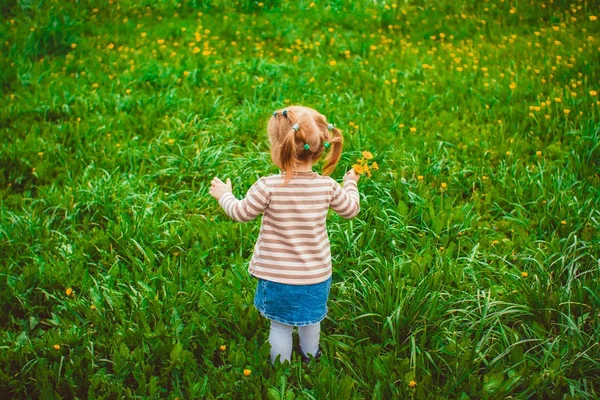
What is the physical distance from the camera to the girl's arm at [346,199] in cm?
221

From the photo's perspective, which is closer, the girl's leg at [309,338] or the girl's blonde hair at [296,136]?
the girl's blonde hair at [296,136]

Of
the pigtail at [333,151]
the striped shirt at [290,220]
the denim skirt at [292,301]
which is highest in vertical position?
the pigtail at [333,151]

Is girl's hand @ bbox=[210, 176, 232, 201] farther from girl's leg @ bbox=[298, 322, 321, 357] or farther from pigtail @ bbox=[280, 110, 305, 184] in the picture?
girl's leg @ bbox=[298, 322, 321, 357]

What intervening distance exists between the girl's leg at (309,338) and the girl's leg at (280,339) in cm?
7

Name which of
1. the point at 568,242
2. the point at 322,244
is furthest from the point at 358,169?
the point at 568,242

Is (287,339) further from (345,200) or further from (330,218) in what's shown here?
(330,218)

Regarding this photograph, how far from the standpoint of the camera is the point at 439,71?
5.31m

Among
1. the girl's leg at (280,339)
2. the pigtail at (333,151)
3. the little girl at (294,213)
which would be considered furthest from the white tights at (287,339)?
the pigtail at (333,151)

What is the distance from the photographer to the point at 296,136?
205cm

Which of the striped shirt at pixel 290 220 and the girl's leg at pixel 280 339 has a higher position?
the striped shirt at pixel 290 220

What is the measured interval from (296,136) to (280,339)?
3.04ft

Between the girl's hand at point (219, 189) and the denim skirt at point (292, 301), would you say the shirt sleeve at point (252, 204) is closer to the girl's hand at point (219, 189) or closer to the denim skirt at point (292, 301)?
the girl's hand at point (219, 189)

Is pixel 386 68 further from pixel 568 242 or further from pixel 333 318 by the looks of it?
pixel 333 318

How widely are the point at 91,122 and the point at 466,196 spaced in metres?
3.13
